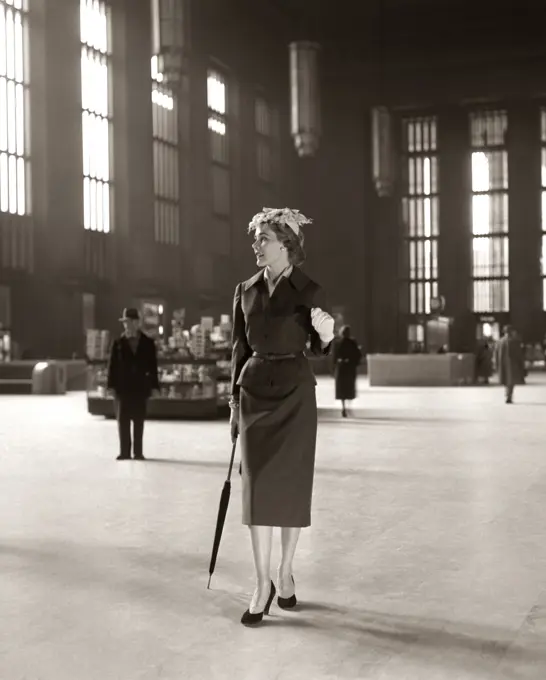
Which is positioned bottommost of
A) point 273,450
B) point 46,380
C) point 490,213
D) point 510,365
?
point 46,380

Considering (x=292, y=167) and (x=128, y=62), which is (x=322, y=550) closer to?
(x=128, y=62)

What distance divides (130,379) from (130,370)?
0.29 feet

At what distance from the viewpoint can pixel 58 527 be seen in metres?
6.26

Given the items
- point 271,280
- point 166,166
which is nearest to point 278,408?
point 271,280

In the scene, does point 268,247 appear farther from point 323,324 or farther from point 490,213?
point 490,213

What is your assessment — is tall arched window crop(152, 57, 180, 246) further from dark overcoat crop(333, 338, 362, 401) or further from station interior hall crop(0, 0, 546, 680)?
dark overcoat crop(333, 338, 362, 401)

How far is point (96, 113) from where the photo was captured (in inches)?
1206

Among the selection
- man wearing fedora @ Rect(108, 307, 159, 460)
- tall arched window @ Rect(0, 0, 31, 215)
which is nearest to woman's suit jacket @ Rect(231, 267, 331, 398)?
man wearing fedora @ Rect(108, 307, 159, 460)

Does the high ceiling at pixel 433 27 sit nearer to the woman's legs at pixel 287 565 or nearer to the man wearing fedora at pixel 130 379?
the man wearing fedora at pixel 130 379

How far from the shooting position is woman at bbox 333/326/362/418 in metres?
16.1

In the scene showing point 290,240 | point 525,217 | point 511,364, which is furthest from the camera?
point 525,217

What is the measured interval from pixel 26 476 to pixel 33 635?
16.6 ft

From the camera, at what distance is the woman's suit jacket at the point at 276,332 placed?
4113 mm

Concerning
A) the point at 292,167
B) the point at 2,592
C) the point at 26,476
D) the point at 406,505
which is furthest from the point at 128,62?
the point at 2,592
